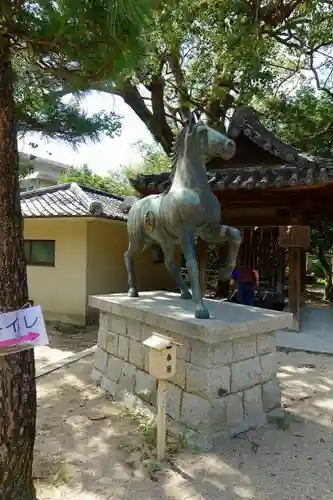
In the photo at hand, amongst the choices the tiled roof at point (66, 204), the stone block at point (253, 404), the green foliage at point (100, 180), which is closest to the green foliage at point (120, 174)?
the green foliage at point (100, 180)

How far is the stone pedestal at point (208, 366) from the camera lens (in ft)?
11.5

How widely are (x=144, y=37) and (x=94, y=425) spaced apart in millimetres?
3490

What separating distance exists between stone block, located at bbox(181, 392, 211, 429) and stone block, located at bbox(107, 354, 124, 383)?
124cm

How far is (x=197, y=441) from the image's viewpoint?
11.4 feet

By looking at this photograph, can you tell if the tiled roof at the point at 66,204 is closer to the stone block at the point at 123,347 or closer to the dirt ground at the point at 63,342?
the dirt ground at the point at 63,342

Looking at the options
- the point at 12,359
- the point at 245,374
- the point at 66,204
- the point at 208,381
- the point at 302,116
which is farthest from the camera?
the point at 302,116

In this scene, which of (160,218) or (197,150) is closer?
(197,150)

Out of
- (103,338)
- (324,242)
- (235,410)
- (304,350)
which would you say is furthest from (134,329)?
(324,242)

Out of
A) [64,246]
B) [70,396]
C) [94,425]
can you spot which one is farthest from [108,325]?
[64,246]

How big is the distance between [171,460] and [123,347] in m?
1.60

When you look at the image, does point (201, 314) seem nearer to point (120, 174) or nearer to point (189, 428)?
point (189, 428)

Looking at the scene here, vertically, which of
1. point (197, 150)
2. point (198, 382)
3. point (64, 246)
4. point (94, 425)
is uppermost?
point (197, 150)

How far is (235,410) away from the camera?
3705 millimetres

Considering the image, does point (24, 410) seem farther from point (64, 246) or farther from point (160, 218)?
point (64, 246)
